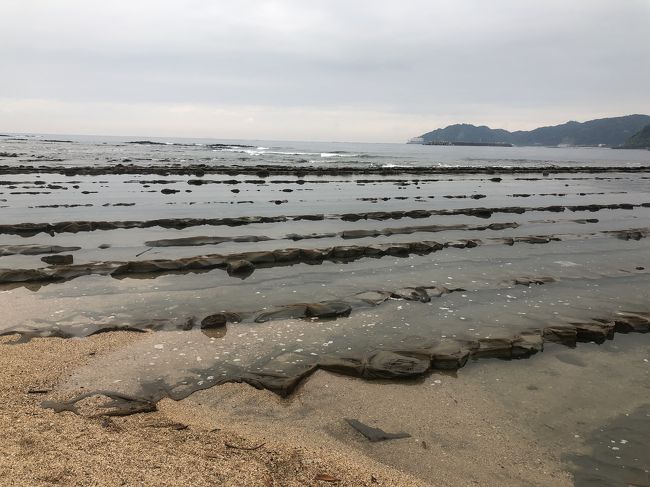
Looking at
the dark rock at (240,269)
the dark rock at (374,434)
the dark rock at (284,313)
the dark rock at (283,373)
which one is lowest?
the dark rock at (374,434)

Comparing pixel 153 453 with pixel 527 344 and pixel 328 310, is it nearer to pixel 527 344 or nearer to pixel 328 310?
pixel 328 310

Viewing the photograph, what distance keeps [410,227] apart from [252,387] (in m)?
14.3

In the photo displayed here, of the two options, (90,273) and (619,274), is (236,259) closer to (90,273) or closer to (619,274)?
(90,273)

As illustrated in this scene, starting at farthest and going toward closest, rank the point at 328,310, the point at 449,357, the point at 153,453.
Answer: the point at 328,310 < the point at 449,357 < the point at 153,453

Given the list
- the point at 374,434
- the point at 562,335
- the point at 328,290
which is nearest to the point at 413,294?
the point at 328,290

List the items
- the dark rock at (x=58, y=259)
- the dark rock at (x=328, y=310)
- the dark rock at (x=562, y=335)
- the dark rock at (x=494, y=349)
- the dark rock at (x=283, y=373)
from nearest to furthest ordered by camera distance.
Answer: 1. the dark rock at (x=283, y=373)
2. the dark rock at (x=494, y=349)
3. the dark rock at (x=562, y=335)
4. the dark rock at (x=328, y=310)
5. the dark rock at (x=58, y=259)

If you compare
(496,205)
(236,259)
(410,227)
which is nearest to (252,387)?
(236,259)

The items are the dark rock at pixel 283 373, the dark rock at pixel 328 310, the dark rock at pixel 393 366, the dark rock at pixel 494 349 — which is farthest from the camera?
the dark rock at pixel 328 310

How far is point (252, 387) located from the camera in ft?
20.1

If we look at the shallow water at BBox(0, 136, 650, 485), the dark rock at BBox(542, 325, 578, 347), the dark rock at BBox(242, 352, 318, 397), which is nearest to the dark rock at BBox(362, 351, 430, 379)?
the shallow water at BBox(0, 136, 650, 485)

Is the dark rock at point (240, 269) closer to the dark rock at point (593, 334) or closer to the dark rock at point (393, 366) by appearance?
the dark rock at point (393, 366)

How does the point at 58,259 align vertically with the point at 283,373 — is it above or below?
above

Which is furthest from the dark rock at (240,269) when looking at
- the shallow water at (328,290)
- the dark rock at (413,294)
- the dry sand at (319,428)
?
the dry sand at (319,428)

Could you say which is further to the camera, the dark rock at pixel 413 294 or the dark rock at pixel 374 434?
the dark rock at pixel 413 294
